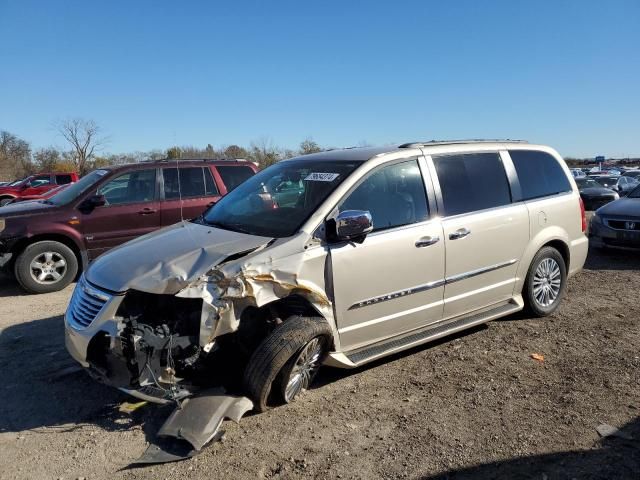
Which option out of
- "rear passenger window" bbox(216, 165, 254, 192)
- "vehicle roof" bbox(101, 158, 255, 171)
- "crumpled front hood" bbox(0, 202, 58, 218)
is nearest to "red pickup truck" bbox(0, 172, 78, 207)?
"crumpled front hood" bbox(0, 202, 58, 218)

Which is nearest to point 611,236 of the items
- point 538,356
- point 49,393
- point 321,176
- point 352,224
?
Result: point 538,356

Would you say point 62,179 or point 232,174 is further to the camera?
point 62,179

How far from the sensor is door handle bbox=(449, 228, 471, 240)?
4.29 meters

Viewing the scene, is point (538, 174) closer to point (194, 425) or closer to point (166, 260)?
point (166, 260)

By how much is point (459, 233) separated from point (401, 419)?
5.53 ft

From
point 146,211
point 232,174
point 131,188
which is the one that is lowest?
point 146,211

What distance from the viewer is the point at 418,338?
4.18 m

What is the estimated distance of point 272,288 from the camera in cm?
337

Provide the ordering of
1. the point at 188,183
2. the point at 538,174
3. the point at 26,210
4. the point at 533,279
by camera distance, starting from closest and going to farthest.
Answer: the point at 533,279 < the point at 538,174 < the point at 26,210 < the point at 188,183

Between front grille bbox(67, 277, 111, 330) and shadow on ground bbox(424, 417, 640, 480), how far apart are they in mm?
2359

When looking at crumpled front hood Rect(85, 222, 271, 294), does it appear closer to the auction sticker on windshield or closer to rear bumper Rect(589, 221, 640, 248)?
the auction sticker on windshield

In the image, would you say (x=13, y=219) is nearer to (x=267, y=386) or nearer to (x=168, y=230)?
(x=168, y=230)

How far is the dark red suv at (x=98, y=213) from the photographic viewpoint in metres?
6.88

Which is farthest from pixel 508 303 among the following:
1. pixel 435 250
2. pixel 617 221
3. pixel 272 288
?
pixel 617 221
